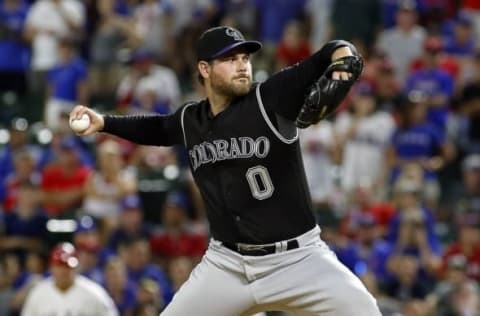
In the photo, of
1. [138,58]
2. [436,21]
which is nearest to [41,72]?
[138,58]

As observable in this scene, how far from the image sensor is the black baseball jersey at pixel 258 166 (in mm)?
6531

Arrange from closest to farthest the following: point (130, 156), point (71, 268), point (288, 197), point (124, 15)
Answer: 1. point (288, 197)
2. point (71, 268)
3. point (130, 156)
4. point (124, 15)

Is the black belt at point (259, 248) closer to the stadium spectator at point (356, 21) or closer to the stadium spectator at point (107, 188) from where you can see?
the stadium spectator at point (107, 188)

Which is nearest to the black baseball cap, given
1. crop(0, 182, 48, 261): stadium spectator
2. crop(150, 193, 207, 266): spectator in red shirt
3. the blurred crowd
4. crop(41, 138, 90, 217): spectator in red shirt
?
the blurred crowd

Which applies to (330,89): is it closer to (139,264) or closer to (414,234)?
(139,264)

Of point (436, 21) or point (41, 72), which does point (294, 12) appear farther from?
point (41, 72)

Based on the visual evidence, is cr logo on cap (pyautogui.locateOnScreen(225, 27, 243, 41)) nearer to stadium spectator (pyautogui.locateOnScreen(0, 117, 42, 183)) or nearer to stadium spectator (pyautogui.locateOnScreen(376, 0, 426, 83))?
stadium spectator (pyautogui.locateOnScreen(0, 117, 42, 183))

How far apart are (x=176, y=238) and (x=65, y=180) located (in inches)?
50.9

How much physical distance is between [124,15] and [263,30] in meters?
1.71

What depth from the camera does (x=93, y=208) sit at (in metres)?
12.6

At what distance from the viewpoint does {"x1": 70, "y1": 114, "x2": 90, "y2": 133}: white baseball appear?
682cm

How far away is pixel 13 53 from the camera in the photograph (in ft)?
50.6

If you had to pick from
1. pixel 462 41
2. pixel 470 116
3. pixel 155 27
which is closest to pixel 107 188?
pixel 155 27

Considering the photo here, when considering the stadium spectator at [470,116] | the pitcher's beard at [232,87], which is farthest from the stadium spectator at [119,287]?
the pitcher's beard at [232,87]
